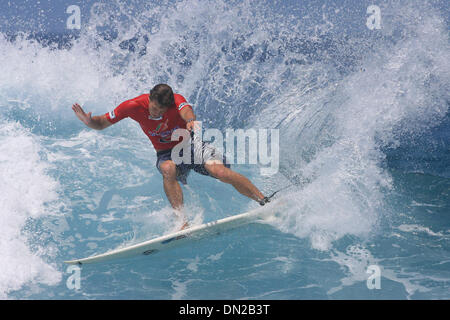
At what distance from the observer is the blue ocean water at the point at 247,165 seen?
4.29 meters

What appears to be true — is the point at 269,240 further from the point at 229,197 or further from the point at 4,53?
the point at 4,53

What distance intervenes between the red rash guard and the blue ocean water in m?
1.05

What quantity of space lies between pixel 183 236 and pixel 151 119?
1288 mm

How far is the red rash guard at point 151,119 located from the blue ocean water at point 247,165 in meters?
1.05

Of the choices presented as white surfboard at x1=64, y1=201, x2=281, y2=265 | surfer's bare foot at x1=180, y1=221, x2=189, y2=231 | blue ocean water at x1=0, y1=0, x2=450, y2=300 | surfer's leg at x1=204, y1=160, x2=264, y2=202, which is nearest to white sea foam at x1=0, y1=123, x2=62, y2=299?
blue ocean water at x1=0, y1=0, x2=450, y2=300

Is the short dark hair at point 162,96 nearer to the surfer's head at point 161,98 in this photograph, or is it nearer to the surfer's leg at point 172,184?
the surfer's head at point 161,98

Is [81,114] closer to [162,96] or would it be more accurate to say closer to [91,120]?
[91,120]

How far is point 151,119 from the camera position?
4652mm

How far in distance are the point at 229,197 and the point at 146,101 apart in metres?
2.03

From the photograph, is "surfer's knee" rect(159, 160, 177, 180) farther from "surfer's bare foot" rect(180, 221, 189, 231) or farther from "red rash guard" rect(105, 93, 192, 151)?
"surfer's bare foot" rect(180, 221, 189, 231)

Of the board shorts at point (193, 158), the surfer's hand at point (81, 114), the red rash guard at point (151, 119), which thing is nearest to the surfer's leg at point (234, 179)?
the board shorts at point (193, 158)

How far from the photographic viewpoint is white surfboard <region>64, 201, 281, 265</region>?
429 cm
